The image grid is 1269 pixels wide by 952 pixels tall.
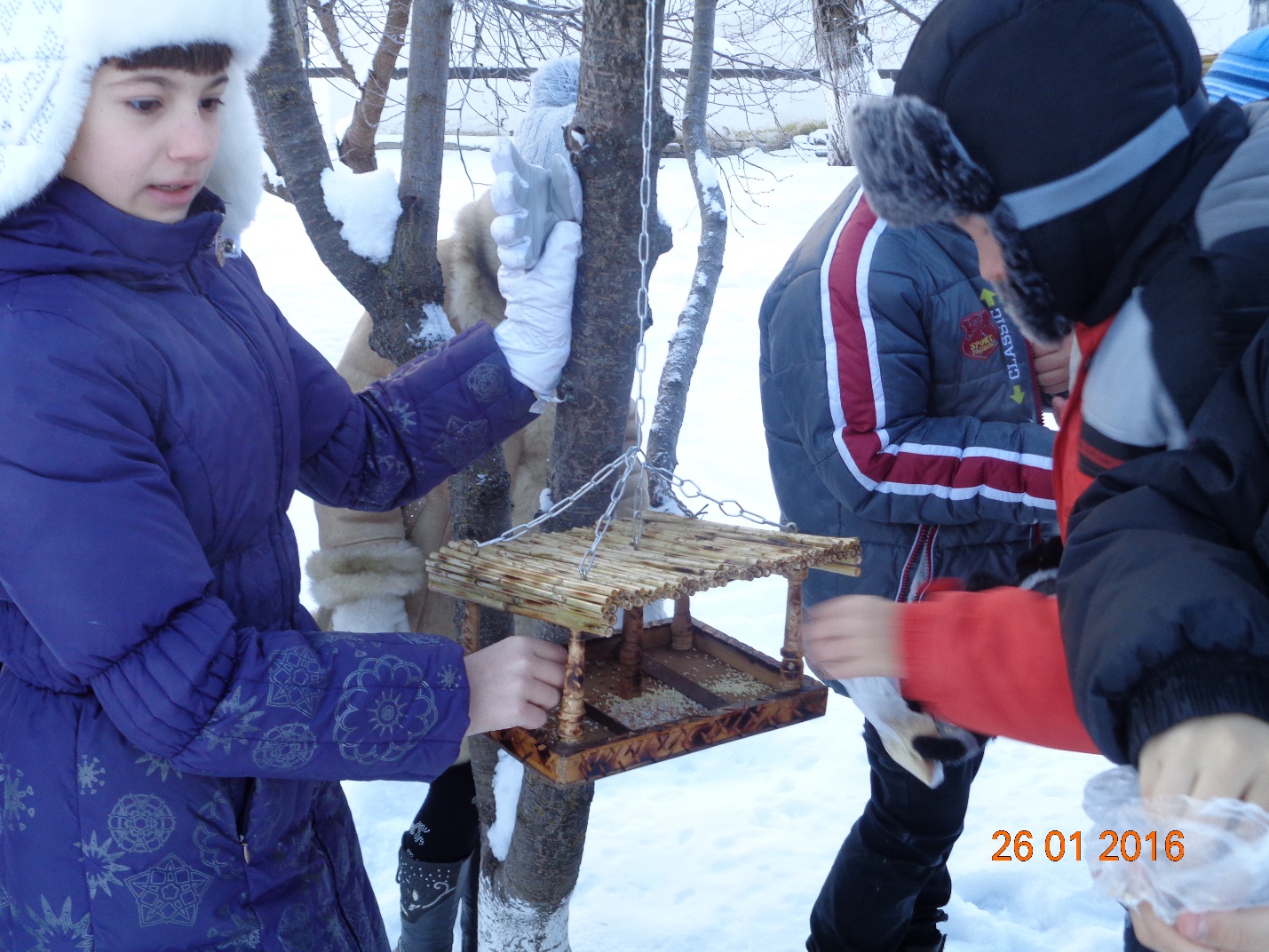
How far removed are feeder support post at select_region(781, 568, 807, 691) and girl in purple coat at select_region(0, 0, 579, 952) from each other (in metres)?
0.45

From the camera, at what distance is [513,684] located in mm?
1412

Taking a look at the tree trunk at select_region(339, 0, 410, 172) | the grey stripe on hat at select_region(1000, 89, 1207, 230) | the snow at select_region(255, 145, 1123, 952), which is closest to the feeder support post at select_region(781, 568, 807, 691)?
the grey stripe on hat at select_region(1000, 89, 1207, 230)

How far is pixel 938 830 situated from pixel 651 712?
37.9 inches

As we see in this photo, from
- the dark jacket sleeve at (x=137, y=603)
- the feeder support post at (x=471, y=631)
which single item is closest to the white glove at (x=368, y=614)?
the feeder support post at (x=471, y=631)

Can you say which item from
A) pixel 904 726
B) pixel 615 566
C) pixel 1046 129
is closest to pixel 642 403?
pixel 615 566

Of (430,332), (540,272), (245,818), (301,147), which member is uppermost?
(301,147)

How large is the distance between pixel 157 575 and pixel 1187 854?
106cm

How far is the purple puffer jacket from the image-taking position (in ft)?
3.84

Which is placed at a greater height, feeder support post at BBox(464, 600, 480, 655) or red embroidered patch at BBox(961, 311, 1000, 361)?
red embroidered patch at BBox(961, 311, 1000, 361)

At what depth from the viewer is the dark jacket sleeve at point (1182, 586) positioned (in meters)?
0.85

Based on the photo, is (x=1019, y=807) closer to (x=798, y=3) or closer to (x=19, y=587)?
(x=19, y=587)

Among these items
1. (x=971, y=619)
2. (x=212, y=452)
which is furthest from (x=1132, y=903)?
(x=212, y=452)

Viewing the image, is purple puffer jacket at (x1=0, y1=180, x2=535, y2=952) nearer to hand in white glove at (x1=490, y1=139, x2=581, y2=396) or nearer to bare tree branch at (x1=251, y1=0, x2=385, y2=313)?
hand in white glove at (x1=490, y1=139, x2=581, y2=396)

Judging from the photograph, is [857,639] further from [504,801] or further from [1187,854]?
[504,801]
